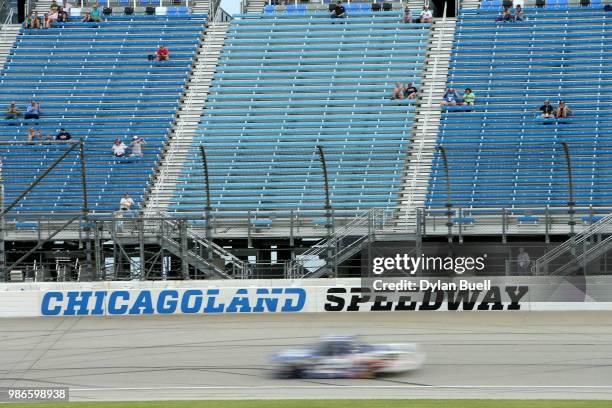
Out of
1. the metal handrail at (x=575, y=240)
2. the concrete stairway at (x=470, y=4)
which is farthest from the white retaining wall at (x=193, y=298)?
the concrete stairway at (x=470, y=4)

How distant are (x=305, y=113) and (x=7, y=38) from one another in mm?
12308

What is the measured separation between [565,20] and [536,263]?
1743cm

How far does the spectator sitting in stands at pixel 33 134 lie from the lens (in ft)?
134

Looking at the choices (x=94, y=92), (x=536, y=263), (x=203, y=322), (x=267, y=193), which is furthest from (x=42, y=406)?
(x=94, y=92)

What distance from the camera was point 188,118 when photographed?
43.3 m

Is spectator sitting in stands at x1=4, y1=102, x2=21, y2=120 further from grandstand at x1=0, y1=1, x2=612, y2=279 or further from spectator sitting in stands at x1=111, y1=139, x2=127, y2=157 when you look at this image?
spectator sitting in stands at x1=111, y1=139, x2=127, y2=157

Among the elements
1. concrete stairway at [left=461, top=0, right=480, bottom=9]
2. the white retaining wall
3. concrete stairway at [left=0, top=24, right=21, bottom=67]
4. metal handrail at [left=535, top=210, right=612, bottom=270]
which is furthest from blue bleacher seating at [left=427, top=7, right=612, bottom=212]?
concrete stairway at [left=0, top=24, right=21, bottom=67]

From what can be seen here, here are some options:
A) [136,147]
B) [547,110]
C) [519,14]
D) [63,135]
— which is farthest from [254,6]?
[547,110]

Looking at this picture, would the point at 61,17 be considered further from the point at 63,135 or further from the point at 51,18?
the point at 63,135

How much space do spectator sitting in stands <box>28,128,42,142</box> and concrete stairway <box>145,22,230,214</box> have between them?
13.2 feet

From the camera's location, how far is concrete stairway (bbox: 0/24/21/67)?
47.1 meters

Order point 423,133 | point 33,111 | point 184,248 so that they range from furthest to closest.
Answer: point 33,111
point 423,133
point 184,248

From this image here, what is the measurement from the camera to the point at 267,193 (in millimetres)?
37719

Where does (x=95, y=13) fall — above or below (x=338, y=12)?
above
